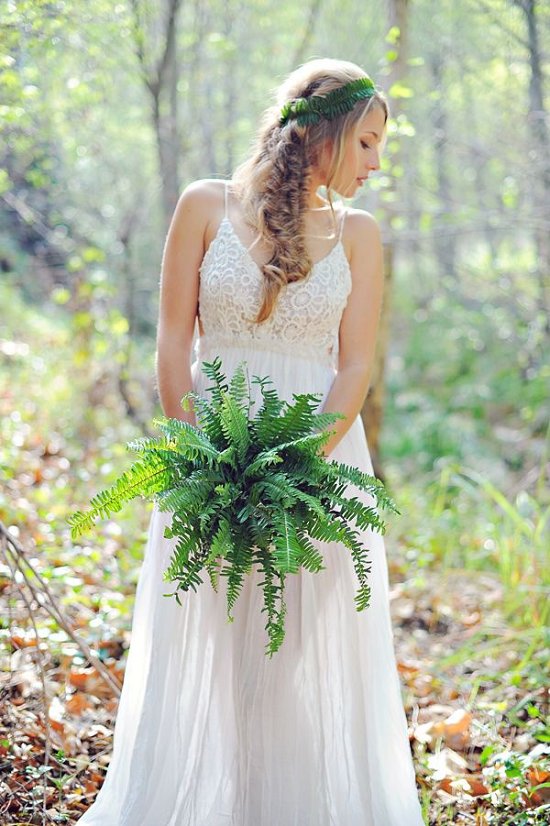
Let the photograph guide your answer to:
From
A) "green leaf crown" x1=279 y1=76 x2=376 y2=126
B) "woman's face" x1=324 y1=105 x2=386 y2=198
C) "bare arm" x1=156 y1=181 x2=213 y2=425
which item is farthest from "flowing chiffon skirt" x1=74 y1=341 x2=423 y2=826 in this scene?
"green leaf crown" x1=279 y1=76 x2=376 y2=126

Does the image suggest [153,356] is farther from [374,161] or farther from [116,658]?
[374,161]

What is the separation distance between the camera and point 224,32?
7.82 meters

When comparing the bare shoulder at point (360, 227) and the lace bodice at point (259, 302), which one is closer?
the lace bodice at point (259, 302)

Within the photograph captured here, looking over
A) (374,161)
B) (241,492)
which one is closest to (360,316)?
(374,161)

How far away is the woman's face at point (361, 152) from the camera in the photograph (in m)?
2.57

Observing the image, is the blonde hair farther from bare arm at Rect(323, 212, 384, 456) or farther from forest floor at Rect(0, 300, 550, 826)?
forest floor at Rect(0, 300, 550, 826)

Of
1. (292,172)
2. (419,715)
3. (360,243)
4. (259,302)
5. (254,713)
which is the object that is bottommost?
(254,713)

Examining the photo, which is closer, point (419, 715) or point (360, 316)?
point (360, 316)

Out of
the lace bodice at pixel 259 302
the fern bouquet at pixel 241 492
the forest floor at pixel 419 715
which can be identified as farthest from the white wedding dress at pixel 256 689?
the fern bouquet at pixel 241 492

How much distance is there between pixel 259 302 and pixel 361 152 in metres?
0.55

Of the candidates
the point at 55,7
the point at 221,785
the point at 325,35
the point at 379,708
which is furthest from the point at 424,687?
the point at 325,35

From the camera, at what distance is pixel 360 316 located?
2.69 metres

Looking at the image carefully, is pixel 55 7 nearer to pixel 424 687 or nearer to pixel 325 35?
pixel 424 687

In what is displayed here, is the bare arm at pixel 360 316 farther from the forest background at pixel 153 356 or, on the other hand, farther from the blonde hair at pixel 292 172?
the forest background at pixel 153 356
